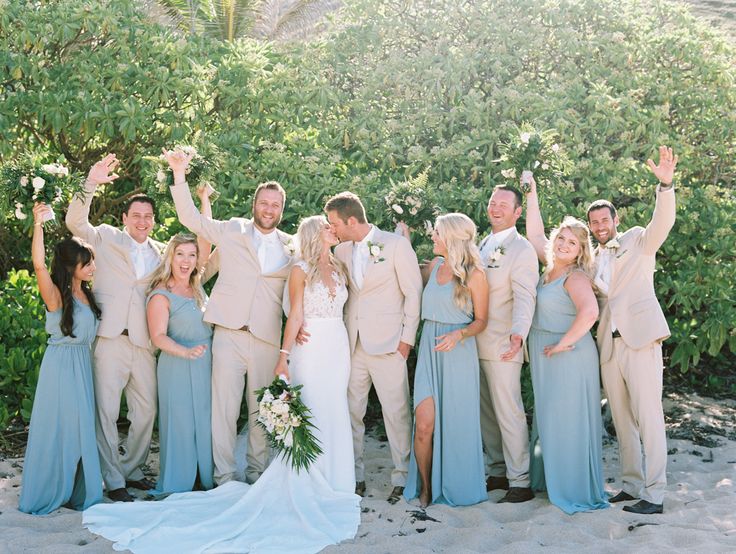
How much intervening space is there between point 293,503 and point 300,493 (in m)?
0.12

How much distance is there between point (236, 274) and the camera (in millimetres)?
6137

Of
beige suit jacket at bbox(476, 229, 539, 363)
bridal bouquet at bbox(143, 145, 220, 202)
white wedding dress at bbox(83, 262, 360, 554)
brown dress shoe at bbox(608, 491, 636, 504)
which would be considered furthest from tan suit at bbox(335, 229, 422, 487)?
brown dress shoe at bbox(608, 491, 636, 504)

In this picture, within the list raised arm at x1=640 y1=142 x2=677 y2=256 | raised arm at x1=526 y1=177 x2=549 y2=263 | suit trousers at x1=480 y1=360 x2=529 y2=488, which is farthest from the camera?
raised arm at x1=526 y1=177 x2=549 y2=263

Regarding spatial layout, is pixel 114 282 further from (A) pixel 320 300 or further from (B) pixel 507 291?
(B) pixel 507 291

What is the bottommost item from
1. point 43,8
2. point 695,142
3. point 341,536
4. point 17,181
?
point 341,536

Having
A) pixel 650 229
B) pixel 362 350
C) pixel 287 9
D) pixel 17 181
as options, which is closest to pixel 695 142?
pixel 650 229

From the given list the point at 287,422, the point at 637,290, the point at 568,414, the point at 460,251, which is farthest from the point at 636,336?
the point at 287,422

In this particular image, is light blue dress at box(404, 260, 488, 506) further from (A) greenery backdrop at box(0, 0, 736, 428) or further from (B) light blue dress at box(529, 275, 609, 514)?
(A) greenery backdrop at box(0, 0, 736, 428)

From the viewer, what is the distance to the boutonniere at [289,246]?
243 inches

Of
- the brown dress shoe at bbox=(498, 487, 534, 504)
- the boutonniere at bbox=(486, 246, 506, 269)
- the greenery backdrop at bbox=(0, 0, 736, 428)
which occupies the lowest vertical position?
the brown dress shoe at bbox=(498, 487, 534, 504)

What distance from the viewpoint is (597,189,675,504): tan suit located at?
5.68 m

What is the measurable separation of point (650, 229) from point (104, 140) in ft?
17.5

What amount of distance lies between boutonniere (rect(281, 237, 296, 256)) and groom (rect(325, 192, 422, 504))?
0.32 metres

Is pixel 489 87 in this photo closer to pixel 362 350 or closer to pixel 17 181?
pixel 362 350
